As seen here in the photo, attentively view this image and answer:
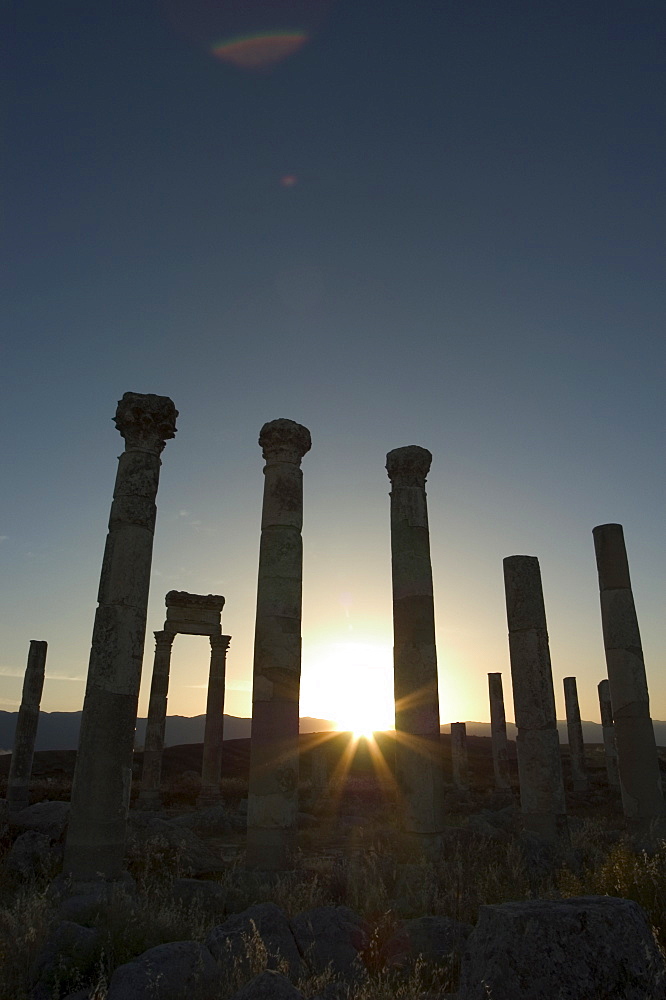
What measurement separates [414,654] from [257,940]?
8.46 meters

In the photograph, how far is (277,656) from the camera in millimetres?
13281

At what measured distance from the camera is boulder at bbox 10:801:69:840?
50.1 ft

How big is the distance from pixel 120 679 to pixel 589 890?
780cm


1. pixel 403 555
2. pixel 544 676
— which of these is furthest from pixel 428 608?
pixel 544 676

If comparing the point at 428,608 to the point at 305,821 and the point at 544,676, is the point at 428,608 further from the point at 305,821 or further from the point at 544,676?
the point at 305,821

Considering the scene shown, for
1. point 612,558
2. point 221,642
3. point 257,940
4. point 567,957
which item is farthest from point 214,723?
point 567,957

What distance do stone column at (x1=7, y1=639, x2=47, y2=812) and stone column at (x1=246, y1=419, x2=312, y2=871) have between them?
49.3 feet

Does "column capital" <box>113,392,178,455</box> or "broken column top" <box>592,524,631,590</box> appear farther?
"broken column top" <box>592,524,631,590</box>

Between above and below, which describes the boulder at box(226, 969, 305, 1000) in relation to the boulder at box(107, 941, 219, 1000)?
above

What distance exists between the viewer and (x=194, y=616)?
29688 mm

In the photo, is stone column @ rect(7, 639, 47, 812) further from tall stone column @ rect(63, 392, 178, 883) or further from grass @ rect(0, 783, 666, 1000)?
tall stone column @ rect(63, 392, 178, 883)

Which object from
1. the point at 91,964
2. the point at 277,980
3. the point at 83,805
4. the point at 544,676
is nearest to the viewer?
the point at 277,980

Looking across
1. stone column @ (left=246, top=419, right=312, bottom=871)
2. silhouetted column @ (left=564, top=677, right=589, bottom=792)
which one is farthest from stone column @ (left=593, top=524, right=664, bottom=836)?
silhouetted column @ (left=564, top=677, right=589, bottom=792)

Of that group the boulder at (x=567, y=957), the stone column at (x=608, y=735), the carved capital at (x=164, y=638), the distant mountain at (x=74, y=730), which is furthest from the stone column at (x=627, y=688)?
the distant mountain at (x=74, y=730)
